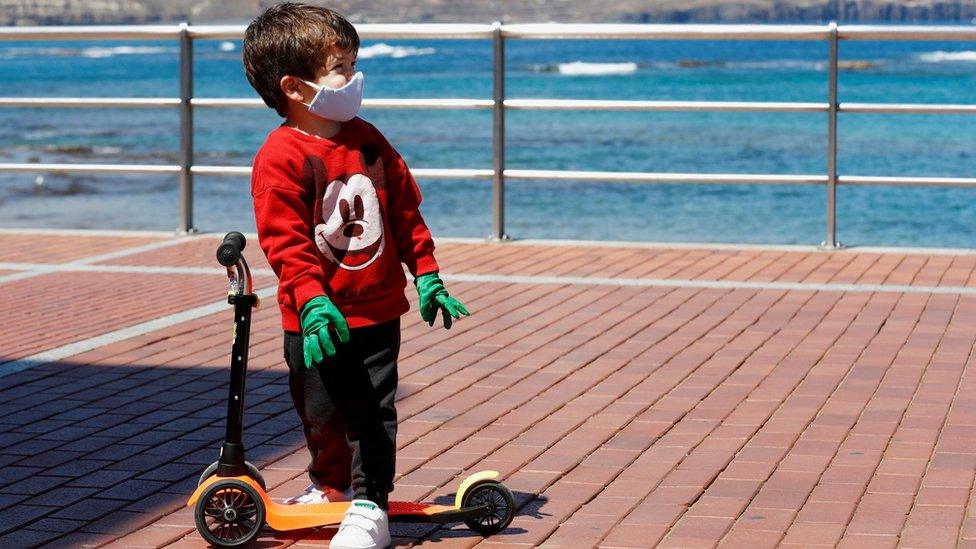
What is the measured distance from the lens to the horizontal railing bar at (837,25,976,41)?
9.36m

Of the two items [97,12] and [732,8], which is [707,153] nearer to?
[732,8]

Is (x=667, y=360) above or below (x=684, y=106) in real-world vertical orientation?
below

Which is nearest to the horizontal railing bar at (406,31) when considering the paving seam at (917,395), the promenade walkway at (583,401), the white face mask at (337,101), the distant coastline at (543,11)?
the promenade walkway at (583,401)

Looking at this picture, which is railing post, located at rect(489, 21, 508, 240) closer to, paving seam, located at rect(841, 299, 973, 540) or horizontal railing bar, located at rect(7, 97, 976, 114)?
horizontal railing bar, located at rect(7, 97, 976, 114)

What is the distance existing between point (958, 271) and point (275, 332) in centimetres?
387

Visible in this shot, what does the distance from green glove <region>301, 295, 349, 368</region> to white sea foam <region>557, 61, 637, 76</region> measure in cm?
6611

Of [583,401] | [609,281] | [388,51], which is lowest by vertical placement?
[583,401]

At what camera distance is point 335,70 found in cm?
397

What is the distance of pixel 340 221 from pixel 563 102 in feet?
19.9

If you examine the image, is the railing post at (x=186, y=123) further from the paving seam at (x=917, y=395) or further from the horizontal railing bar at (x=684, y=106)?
the paving seam at (x=917, y=395)

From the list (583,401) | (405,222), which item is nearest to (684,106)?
(583,401)

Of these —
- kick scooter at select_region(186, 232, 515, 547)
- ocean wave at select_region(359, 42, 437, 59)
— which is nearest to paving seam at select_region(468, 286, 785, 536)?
kick scooter at select_region(186, 232, 515, 547)

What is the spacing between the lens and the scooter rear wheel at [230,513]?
407cm

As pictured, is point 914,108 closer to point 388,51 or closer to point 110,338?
point 110,338
